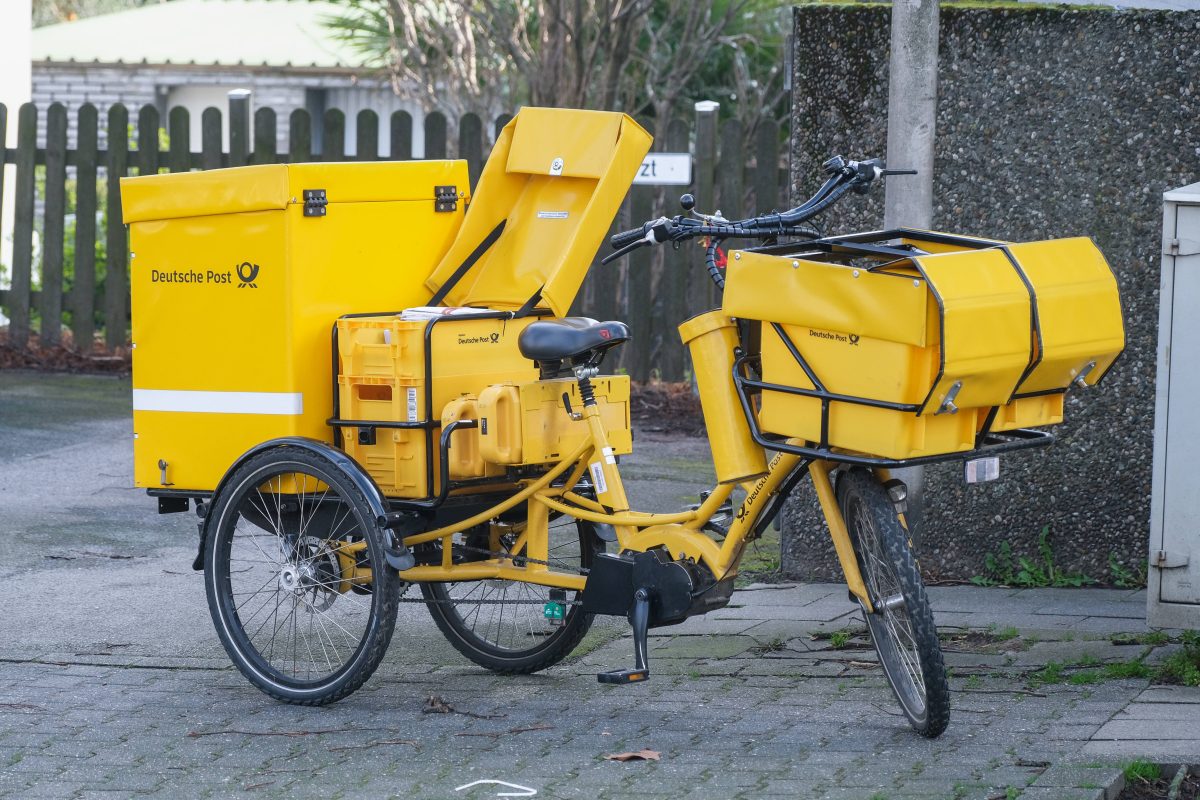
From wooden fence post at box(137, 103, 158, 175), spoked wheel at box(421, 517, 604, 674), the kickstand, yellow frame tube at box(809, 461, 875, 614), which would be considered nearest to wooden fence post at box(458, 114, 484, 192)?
wooden fence post at box(137, 103, 158, 175)

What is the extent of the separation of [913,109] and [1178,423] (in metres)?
1.51

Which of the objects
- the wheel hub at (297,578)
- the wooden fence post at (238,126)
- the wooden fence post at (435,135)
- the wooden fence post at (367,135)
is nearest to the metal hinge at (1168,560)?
the wheel hub at (297,578)

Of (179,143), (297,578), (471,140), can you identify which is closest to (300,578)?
(297,578)

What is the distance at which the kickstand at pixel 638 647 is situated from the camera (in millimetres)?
4758

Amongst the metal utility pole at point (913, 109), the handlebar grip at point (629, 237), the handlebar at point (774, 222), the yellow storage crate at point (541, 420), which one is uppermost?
the metal utility pole at point (913, 109)

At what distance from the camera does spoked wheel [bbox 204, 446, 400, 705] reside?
16.4ft

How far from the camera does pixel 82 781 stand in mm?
4449

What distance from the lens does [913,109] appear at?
5.97m

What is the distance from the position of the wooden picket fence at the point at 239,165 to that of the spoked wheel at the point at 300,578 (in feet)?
19.2

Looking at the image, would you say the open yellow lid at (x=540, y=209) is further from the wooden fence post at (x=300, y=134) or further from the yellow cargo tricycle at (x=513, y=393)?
the wooden fence post at (x=300, y=134)

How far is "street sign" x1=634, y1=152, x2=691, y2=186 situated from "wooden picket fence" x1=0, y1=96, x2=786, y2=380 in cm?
8

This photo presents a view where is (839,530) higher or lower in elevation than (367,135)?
lower

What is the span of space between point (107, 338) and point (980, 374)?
372 inches

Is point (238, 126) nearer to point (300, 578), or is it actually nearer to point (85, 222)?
point (85, 222)
